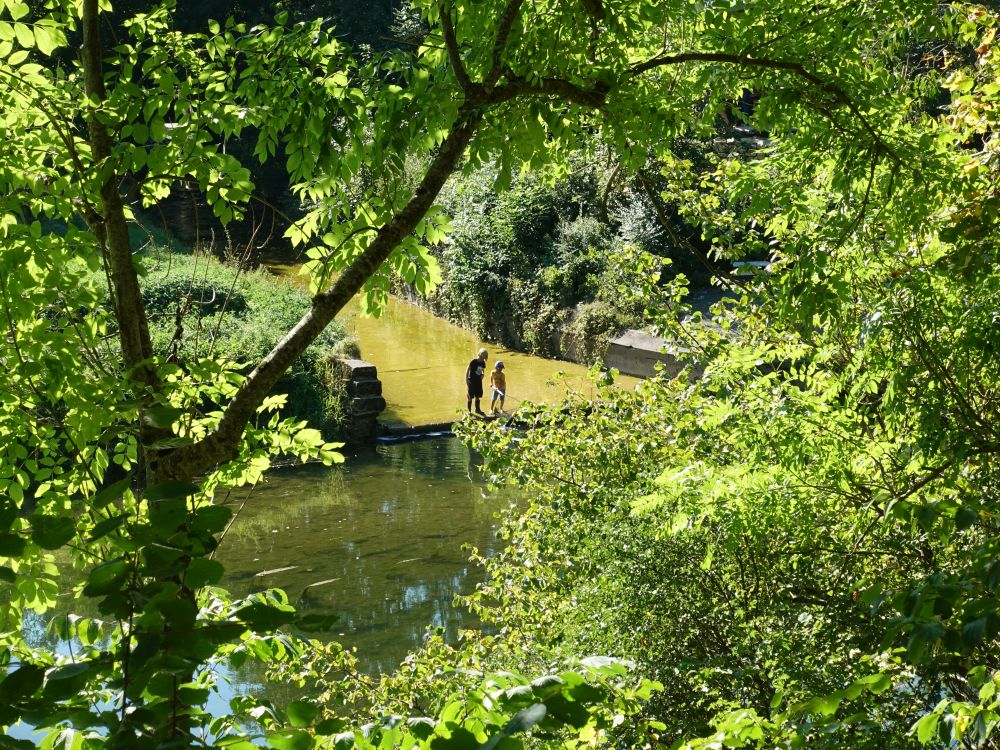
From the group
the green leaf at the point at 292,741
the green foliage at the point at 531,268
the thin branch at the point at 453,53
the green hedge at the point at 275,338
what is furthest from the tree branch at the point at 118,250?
the green foliage at the point at 531,268

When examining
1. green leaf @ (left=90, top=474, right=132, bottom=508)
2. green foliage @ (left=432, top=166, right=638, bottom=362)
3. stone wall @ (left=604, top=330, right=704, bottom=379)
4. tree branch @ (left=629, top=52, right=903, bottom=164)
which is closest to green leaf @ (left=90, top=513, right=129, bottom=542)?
green leaf @ (left=90, top=474, right=132, bottom=508)

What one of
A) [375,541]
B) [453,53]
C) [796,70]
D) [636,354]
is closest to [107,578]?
[453,53]

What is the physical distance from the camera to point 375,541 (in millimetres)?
11750

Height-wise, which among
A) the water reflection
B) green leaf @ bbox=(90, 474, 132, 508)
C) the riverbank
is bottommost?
the water reflection

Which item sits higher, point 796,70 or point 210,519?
point 796,70

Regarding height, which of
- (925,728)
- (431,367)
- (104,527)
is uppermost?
(104,527)

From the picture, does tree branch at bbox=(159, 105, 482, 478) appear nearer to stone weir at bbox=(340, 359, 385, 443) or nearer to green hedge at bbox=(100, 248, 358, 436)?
green hedge at bbox=(100, 248, 358, 436)

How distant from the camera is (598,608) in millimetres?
5078

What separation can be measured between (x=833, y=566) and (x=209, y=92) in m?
3.45

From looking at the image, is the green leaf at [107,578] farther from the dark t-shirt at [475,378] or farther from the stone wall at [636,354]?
the stone wall at [636,354]

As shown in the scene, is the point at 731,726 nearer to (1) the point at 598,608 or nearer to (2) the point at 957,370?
(2) the point at 957,370

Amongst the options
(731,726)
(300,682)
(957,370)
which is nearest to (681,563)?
(957,370)

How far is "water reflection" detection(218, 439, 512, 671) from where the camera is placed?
959 centimetres

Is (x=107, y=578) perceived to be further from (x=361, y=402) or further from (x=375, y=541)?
(x=361, y=402)
